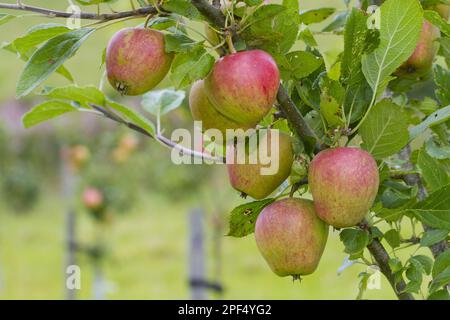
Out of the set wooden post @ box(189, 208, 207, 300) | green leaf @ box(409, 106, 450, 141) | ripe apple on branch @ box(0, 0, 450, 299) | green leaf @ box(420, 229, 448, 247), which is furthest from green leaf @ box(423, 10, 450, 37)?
wooden post @ box(189, 208, 207, 300)

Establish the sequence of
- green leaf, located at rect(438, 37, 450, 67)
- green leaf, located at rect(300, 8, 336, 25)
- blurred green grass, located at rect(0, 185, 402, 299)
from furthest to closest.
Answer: blurred green grass, located at rect(0, 185, 402, 299) → green leaf, located at rect(300, 8, 336, 25) → green leaf, located at rect(438, 37, 450, 67)

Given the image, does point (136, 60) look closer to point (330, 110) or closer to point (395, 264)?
point (330, 110)

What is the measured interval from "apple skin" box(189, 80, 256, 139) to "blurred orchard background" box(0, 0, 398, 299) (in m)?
2.02

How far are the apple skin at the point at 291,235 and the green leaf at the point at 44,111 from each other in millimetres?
220

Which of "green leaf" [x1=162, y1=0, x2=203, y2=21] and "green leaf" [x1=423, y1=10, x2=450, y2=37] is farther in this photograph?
"green leaf" [x1=423, y1=10, x2=450, y2=37]

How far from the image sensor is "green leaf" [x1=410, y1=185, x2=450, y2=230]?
688 millimetres

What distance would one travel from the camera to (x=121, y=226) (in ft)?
16.6

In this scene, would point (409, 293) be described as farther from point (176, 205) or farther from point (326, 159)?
point (176, 205)

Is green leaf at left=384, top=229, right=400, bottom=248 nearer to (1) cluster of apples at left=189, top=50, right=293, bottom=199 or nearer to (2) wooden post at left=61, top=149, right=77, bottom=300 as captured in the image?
(1) cluster of apples at left=189, top=50, right=293, bottom=199

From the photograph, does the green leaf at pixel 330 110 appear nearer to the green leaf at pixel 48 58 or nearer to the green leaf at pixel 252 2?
the green leaf at pixel 252 2

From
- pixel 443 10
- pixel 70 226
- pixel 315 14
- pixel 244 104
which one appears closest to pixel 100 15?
pixel 244 104

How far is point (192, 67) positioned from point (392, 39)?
194 millimetres

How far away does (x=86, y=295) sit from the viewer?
3.75m

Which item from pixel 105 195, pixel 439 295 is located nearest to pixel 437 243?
pixel 439 295
